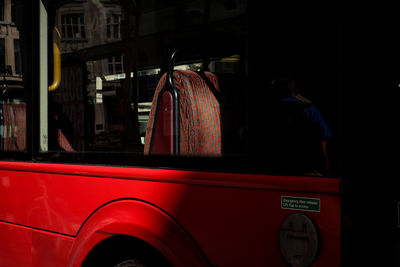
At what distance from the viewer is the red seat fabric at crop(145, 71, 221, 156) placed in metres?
1.85

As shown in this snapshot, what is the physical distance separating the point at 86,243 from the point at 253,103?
1154 millimetres

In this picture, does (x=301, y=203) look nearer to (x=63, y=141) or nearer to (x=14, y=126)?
(x=63, y=141)

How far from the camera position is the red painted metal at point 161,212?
5.10 feet

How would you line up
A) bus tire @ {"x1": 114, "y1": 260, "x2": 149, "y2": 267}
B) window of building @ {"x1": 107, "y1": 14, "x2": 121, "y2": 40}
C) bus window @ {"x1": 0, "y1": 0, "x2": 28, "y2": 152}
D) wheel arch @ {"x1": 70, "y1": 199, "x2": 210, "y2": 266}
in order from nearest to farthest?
wheel arch @ {"x1": 70, "y1": 199, "x2": 210, "y2": 266} < bus tire @ {"x1": 114, "y1": 260, "x2": 149, "y2": 267} < window of building @ {"x1": 107, "y1": 14, "x2": 121, "y2": 40} < bus window @ {"x1": 0, "y1": 0, "x2": 28, "y2": 152}

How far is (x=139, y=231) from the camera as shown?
1.88 m

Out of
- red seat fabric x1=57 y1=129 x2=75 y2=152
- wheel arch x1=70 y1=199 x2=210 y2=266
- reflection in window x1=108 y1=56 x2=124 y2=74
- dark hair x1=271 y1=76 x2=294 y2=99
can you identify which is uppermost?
reflection in window x1=108 y1=56 x2=124 y2=74

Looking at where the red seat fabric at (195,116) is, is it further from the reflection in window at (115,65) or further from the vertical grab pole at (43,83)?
the vertical grab pole at (43,83)

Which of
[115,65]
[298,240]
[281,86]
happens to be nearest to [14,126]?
[115,65]

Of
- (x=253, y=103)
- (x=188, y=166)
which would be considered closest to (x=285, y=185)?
(x=253, y=103)

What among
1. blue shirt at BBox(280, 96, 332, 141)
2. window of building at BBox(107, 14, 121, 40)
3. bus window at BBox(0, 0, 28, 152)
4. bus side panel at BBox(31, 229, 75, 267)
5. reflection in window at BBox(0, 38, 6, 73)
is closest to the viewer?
blue shirt at BBox(280, 96, 332, 141)

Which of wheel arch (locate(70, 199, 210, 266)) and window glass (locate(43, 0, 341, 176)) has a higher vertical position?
window glass (locate(43, 0, 341, 176))

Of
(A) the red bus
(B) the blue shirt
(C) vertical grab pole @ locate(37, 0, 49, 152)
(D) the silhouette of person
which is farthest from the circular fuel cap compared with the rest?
(C) vertical grab pole @ locate(37, 0, 49, 152)

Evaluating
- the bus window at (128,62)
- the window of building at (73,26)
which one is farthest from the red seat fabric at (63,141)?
the window of building at (73,26)

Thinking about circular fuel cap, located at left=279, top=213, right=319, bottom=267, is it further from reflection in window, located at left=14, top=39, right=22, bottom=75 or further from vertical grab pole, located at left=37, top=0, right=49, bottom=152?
reflection in window, located at left=14, top=39, right=22, bottom=75
